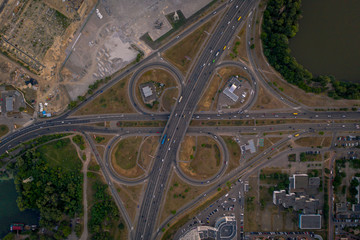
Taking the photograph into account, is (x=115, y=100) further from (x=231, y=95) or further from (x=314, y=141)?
(x=314, y=141)

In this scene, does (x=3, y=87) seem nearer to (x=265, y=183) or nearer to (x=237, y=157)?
(x=237, y=157)

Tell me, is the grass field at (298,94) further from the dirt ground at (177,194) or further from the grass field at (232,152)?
the dirt ground at (177,194)

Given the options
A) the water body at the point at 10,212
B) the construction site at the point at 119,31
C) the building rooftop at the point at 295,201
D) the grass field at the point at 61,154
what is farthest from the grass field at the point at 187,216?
the construction site at the point at 119,31

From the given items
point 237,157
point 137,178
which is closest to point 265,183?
point 237,157

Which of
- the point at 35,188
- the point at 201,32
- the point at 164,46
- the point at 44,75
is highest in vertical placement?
the point at 201,32

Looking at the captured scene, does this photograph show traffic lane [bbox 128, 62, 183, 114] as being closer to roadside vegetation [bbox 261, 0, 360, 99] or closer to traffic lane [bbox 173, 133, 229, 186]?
traffic lane [bbox 173, 133, 229, 186]

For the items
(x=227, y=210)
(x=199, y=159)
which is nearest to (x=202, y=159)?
(x=199, y=159)
